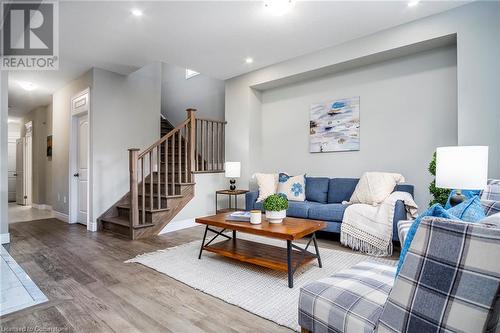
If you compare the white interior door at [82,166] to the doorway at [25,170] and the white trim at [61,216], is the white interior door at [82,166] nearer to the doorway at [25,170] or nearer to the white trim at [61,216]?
the white trim at [61,216]

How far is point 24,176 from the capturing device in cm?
816

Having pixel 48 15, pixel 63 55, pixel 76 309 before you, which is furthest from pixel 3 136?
pixel 76 309

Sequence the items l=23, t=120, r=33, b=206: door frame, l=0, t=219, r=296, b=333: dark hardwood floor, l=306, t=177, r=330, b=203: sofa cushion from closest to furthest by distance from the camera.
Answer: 1. l=0, t=219, r=296, b=333: dark hardwood floor
2. l=306, t=177, r=330, b=203: sofa cushion
3. l=23, t=120, r=33, b=206: door frame

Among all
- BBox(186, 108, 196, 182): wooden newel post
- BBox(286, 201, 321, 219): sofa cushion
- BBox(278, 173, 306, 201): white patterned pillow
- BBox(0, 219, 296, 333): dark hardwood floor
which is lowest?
BBox(0, 219, 296, 333): dark hardwood floor

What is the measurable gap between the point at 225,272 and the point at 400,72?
3.53 m

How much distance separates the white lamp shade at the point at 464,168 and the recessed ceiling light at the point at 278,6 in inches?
82.8

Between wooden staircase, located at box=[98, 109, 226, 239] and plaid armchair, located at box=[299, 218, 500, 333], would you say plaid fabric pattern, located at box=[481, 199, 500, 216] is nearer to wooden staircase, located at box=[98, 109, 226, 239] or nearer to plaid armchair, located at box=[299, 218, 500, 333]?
plaid armchair, located at box=[299, 218, 500, 333]

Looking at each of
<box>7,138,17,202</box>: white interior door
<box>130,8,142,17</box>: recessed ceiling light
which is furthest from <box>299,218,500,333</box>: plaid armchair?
<box>7,138,17,202</box>: white interior door

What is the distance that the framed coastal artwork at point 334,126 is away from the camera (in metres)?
4.24

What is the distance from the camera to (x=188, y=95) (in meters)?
6.67

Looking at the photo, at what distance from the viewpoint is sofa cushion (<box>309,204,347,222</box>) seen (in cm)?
351

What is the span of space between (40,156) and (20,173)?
6.17 feet

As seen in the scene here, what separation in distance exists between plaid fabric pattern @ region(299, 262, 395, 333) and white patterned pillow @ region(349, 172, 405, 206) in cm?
217

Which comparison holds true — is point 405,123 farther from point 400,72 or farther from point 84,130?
point 84,130
